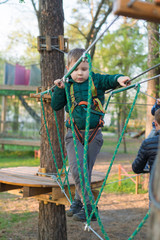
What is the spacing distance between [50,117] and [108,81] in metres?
1.63

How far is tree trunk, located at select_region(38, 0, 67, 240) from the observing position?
150 inches

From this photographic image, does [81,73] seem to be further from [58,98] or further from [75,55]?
[58,98]

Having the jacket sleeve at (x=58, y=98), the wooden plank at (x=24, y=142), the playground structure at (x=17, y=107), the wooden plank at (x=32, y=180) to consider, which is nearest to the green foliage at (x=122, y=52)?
the playground structure at (x=17, y=107)

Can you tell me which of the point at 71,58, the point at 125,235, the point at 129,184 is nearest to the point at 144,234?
the point at 125,235

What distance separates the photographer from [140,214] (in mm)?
5730

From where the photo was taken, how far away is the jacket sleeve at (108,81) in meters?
2.27

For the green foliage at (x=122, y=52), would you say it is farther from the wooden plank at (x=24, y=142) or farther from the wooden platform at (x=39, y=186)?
the wooden platform at (x=39, y=186)

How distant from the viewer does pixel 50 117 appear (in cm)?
381

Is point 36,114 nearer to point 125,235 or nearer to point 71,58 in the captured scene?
point 125,235

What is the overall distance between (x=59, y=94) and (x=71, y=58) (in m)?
0.35

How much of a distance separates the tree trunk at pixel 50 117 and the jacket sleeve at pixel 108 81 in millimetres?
1524

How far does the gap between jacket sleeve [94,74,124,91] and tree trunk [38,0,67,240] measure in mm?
1524

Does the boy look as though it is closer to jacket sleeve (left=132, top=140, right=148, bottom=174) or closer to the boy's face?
jacket sleeve (left=132, top=140, right=148, bottom=174)

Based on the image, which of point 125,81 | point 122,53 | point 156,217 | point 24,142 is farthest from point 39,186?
point 122,53
